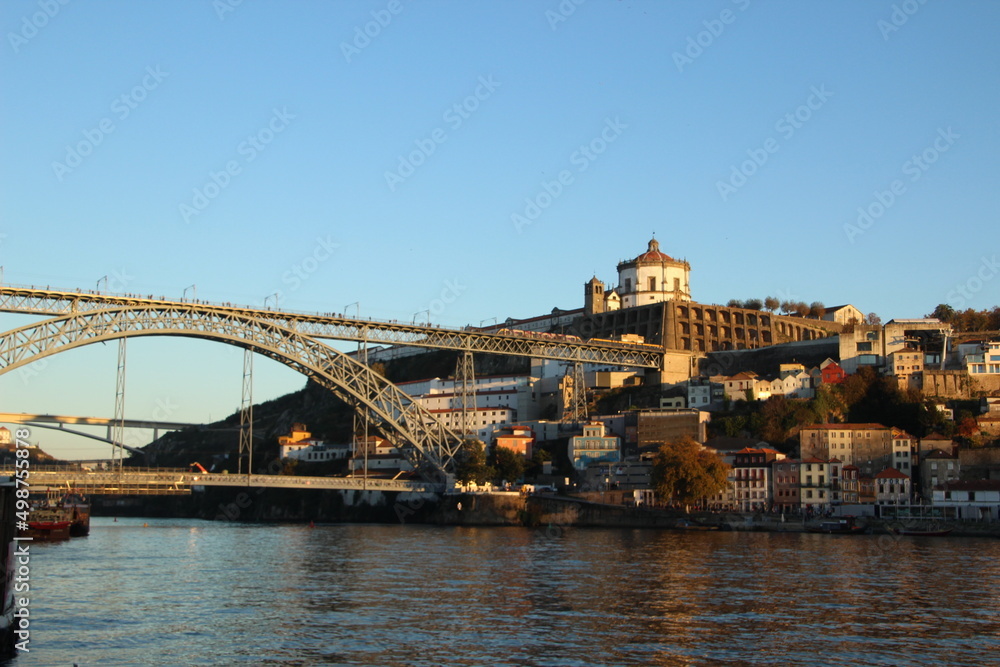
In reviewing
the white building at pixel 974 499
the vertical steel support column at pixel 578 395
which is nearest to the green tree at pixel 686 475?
the white building at pixel 974 499

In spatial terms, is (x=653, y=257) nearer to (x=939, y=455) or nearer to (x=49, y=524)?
(x=939, y=455)

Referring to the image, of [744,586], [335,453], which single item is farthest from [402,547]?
[335,453]

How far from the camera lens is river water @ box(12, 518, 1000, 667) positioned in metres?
21.3

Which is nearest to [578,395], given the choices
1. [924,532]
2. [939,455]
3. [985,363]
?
[939,455]

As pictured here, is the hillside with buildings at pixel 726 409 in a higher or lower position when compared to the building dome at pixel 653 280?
lower

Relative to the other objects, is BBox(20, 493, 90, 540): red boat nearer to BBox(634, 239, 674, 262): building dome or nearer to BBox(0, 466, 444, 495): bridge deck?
BBox(0, 466, 444, 495): bridge deck

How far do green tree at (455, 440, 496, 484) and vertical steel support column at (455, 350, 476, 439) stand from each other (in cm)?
106

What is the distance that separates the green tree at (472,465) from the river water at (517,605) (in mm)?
21702

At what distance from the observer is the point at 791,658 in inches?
819

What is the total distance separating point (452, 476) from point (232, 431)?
147 feet

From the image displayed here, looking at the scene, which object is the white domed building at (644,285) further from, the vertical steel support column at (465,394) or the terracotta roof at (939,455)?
the terracotta roof at (939,455)

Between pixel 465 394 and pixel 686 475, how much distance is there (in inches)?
639

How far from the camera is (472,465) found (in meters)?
68.2

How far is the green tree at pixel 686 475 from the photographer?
60.8 m
